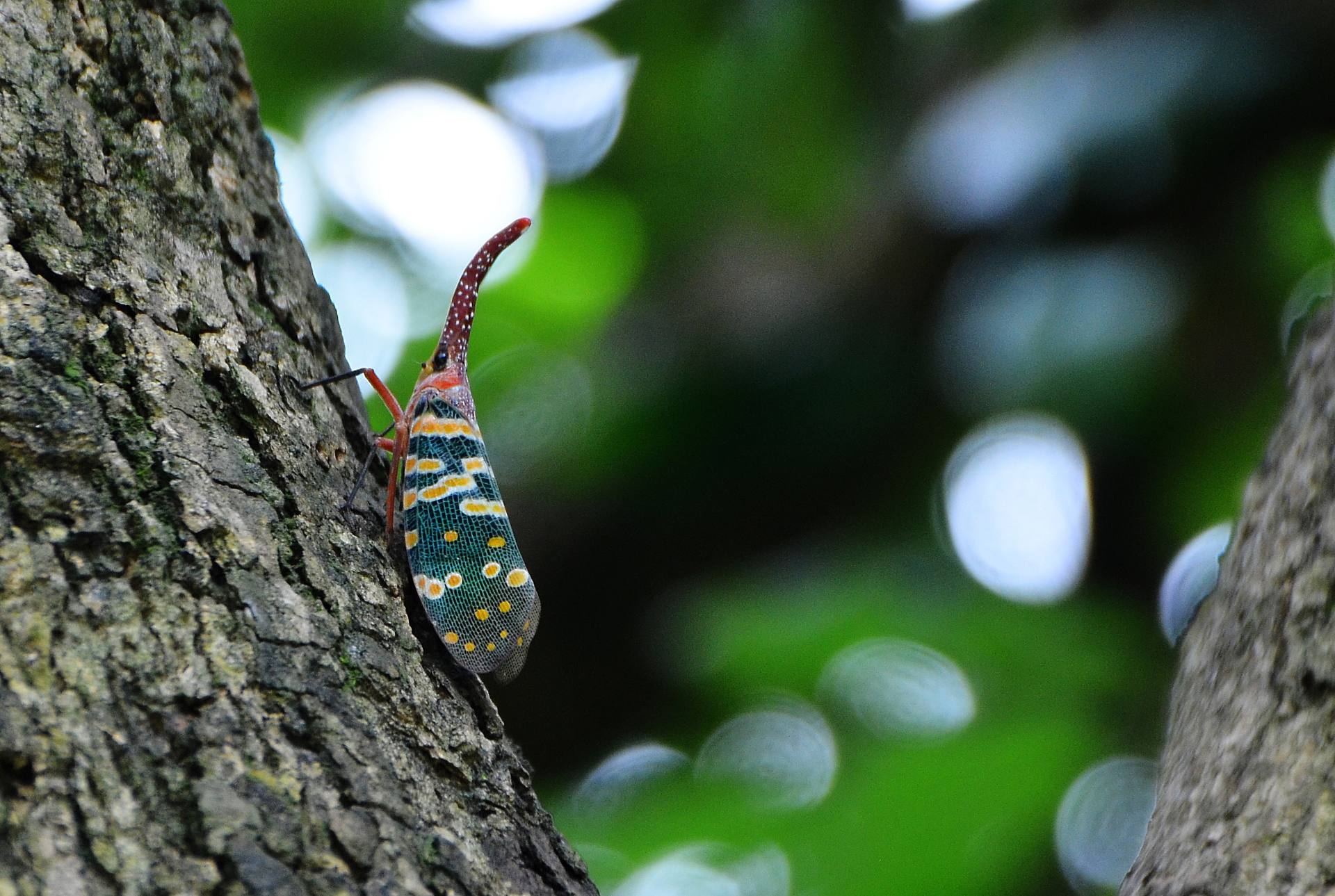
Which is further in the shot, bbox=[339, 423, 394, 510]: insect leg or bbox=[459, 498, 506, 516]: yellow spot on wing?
bbox=[459, 498, 506, 516]: yellow spot on wing

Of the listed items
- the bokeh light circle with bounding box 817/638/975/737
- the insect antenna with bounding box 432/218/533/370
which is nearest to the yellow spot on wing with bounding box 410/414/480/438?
the insect antenna with bounding box 432/218/533/370

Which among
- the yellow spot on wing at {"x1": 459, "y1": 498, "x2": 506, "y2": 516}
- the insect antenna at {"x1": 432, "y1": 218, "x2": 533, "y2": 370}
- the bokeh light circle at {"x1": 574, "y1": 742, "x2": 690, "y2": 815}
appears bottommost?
the yellow spot on wing at {"x1": 459, "y1": 498, "x2": 506, "y2": 516}

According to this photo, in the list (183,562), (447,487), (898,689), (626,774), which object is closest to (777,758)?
(898,689)

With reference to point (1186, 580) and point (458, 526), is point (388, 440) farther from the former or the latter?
point (1186, 580)

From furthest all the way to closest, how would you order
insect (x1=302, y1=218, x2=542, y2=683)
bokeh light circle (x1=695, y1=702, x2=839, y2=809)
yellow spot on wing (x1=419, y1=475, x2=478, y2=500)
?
bokeh light circle (x1=695, y1=702, x2=839, y2=809)
yellow spot on wing (x1=419, y1=475, x2=478, y2=500)
insect (x1=302, y1=218, x2=542, y2=683)

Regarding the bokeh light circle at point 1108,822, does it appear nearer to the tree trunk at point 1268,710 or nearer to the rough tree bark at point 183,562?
the tree trunk at point 1268,710

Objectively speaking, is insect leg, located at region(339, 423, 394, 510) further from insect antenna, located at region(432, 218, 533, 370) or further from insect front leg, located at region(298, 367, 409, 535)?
insect antenna, located at region(432, 218, 533, 370)
